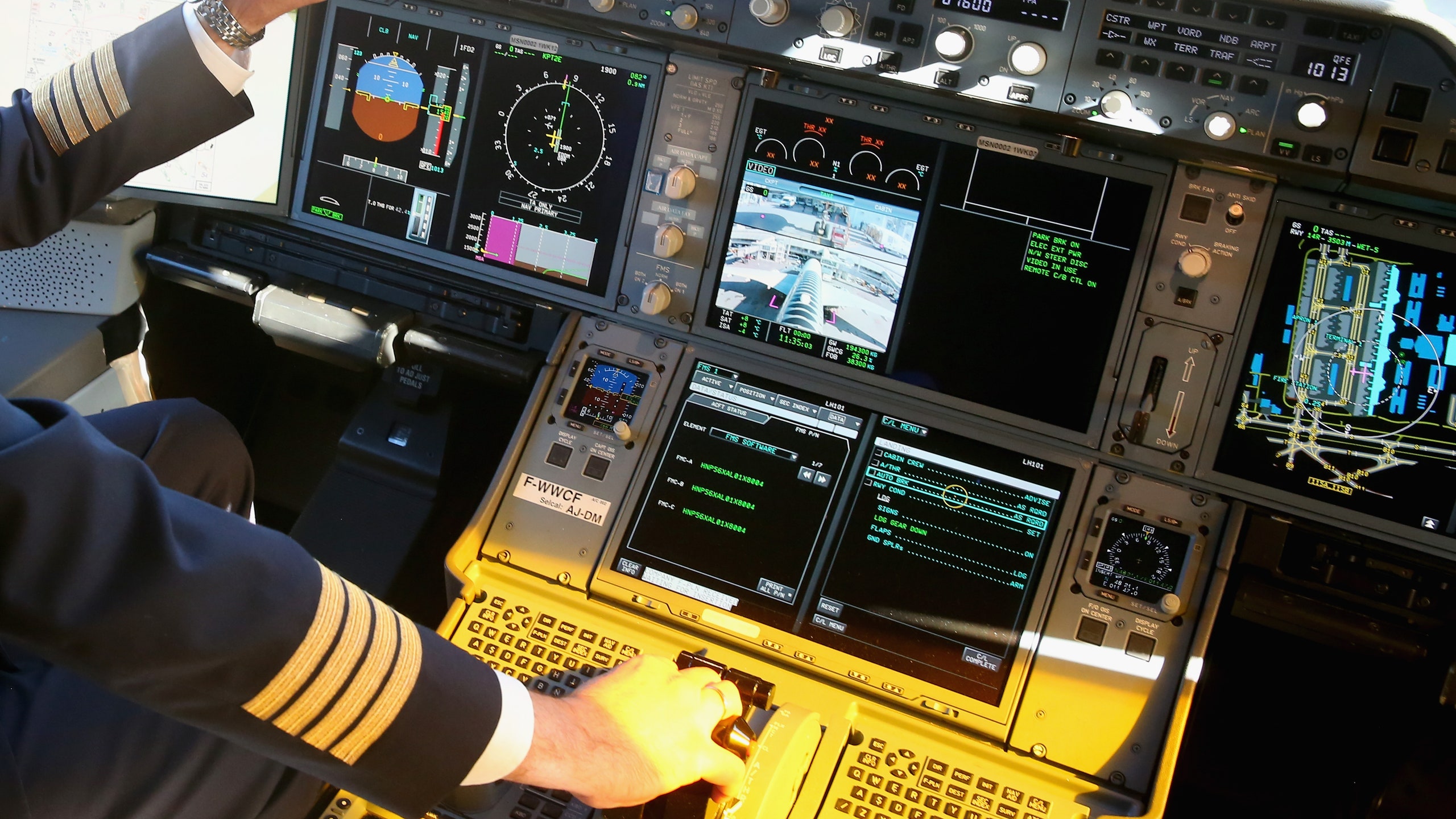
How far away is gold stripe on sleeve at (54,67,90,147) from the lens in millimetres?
1825

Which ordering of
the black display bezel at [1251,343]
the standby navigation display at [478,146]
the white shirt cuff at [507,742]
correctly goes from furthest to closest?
the standby navigation display at [478,146], the black display bezel at [1251,343], the white shirt cuff at [507,742]

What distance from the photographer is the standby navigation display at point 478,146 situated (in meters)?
2.64

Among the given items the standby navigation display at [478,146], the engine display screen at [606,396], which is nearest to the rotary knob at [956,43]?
the standby navigation display at [478,146]

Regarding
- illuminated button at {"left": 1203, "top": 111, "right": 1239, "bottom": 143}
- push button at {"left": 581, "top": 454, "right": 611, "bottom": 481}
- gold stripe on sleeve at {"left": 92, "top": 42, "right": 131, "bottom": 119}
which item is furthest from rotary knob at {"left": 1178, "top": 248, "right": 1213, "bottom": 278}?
gold stripe on sleeve at {"left": 92, "top": 42, "right": 131, "bottom": 119}

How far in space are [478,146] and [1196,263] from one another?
1764 millimetres

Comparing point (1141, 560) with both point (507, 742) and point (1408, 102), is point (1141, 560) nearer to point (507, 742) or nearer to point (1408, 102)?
point (1408, 102)

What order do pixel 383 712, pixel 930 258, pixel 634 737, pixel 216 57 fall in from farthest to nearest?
1. pixel 930 258
2. pixel 216 57
3. pixel 634 737
4. pixel 383 712

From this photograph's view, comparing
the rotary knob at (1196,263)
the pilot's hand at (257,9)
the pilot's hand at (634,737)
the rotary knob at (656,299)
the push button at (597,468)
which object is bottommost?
the pilot's hand at (634,737)

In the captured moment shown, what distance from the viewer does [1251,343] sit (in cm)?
229

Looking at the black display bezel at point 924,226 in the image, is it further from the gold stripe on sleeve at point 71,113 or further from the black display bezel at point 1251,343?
the gold stripe on sleeve at point 71,113

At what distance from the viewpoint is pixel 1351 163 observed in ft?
6.89

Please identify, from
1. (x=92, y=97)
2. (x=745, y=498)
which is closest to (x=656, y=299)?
(x=745, y=498)

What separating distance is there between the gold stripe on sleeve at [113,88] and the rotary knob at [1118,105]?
189 centimetres

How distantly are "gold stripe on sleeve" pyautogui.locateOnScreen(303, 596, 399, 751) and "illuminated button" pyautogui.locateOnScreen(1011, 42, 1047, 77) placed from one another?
1.71 metres
